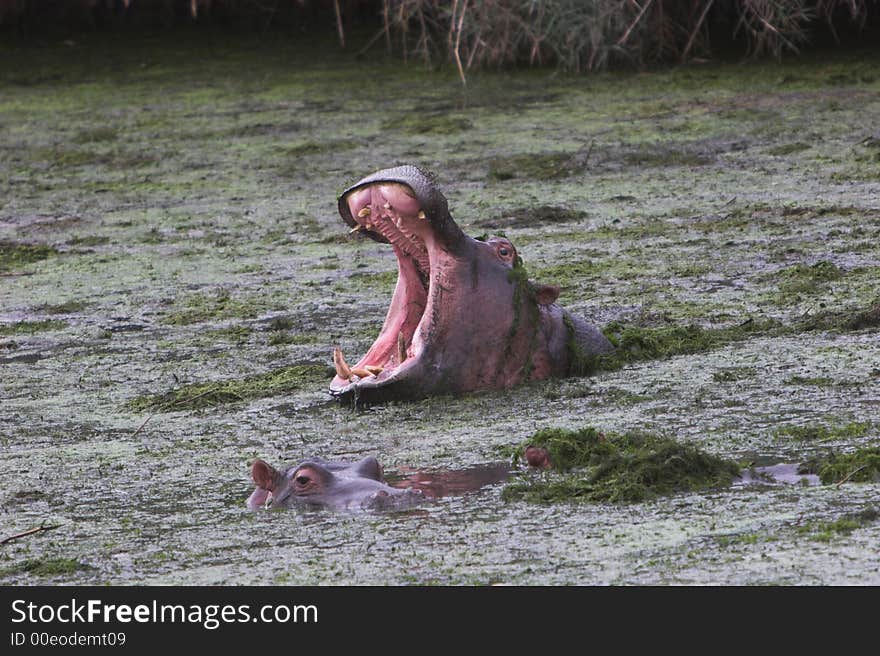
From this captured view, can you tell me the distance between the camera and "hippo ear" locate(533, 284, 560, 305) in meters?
4.86

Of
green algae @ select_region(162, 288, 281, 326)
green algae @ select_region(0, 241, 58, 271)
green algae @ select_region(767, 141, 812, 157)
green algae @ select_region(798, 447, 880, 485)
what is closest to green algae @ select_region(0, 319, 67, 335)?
green algae @ select_region(162, 288, 281, 326)

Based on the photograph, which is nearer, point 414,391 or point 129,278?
point 414,391

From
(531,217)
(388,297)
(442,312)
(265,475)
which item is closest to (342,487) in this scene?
(265,475)

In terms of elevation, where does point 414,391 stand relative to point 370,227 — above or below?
below

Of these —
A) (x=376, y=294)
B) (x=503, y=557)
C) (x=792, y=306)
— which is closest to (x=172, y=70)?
(x=376, y=294)

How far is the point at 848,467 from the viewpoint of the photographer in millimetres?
3793

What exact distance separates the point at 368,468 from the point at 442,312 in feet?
2.73

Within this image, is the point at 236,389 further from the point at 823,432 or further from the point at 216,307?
the point at 823,432

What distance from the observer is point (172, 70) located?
1054 centimetres

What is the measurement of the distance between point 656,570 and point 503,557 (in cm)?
30

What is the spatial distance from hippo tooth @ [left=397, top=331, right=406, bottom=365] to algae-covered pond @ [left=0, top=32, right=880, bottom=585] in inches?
6.7

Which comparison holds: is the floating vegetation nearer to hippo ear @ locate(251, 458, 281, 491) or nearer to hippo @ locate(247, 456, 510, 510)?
hippo @ locate(247, 456, 510, 510)
